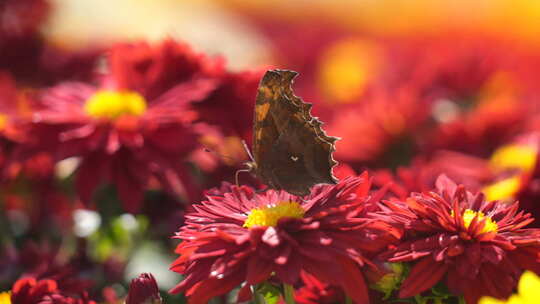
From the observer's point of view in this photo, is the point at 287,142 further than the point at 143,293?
Yes

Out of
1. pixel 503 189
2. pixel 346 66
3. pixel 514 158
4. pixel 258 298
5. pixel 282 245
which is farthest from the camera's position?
pixel 346 66

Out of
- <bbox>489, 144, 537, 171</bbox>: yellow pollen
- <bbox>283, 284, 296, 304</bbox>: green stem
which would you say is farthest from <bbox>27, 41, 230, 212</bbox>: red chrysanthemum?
<bbox>489, 144, 537, 171</bbox>: yellow pollen

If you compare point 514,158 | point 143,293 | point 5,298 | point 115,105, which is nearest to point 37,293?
point 5,298

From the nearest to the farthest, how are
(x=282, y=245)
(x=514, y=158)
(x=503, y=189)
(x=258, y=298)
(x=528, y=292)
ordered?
(x=528, y=292) → (x=282, y=245) → (x=258, y=298) → (x=503, y=189) → (x=514, y=158)

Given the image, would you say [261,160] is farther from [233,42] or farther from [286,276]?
[233,42]

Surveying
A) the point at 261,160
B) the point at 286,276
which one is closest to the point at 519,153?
the point at 261,160

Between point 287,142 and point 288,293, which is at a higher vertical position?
point 287,142

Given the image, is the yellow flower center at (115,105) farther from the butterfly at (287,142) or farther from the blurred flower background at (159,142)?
the butterfly at (287,142)

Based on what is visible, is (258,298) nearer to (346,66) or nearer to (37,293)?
(37,293)
